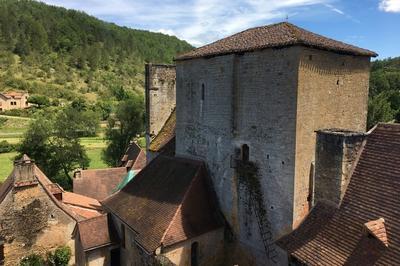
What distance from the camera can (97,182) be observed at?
31.2 m

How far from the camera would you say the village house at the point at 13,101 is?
87188mm

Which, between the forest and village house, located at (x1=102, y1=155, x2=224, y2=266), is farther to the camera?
the forest

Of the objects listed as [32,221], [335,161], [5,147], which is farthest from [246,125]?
[5,147]

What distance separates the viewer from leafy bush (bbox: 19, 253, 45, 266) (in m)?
19.5

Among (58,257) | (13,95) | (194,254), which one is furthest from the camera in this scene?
(13,95)

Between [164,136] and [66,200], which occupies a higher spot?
[164,136]

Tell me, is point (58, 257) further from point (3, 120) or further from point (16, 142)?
point (3, 120)

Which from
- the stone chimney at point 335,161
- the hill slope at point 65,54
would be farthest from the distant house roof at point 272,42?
the hill slope at point 65,54

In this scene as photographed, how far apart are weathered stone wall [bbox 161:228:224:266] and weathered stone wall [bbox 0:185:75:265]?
391 inches

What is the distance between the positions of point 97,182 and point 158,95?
41.4 ft

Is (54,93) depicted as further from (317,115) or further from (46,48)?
(317,115)

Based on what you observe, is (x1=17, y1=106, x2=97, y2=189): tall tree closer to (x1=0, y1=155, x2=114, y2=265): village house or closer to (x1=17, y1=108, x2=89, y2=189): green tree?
(x1=17, y1=108, x2=89, y2=189): green tree

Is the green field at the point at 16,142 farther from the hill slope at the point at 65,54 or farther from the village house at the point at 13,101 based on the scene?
the hill slope at the point at 65,54

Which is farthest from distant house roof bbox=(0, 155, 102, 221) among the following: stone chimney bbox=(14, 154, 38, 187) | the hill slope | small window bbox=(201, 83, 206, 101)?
the hill slope
